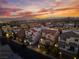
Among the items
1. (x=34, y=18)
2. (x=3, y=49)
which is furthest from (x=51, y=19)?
(x=3, y=49)

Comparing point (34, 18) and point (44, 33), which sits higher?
point (34, 18)

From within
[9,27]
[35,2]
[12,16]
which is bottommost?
[9,27]

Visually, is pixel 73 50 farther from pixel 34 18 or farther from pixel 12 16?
pixel 12 16

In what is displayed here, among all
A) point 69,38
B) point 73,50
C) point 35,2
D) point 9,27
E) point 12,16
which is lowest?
point 73,50

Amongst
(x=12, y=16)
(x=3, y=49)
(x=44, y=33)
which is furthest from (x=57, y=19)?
(x=3, y=49)

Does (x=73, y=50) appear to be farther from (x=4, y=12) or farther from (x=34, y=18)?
(x=4, y=12)

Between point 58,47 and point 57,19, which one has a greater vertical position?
point 57,19

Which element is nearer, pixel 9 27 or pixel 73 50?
pixel 73 50

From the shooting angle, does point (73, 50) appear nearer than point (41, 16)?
Yes

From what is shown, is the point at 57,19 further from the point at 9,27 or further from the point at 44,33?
the point at 9,27
